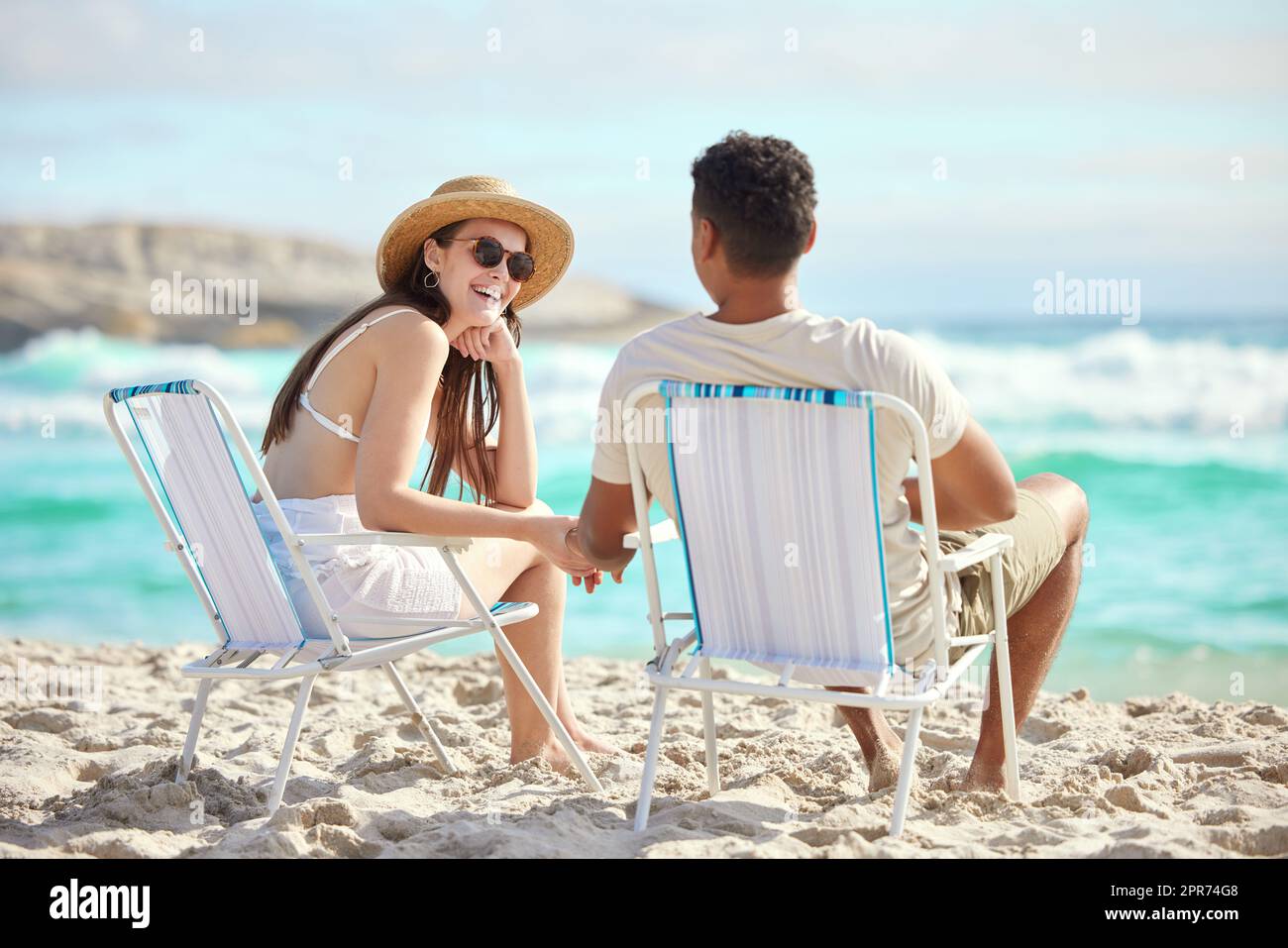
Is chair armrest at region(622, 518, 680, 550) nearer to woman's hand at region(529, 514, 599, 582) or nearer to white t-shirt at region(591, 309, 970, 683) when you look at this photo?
white t-shirt at region(591, 309, 970, 683)

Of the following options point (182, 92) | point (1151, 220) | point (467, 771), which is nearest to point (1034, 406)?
point (1151, 220)

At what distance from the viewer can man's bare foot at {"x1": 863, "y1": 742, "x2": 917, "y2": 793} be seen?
3020 mm

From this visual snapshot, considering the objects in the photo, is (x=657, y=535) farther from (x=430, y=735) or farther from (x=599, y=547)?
(x=430, y=735)

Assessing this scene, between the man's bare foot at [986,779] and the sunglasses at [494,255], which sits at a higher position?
the sunglasses at [494,255]

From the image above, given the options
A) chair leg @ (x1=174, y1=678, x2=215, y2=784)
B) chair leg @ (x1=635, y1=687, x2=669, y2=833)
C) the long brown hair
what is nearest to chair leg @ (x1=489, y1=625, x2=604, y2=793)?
chair leg @ (x1=635, y1=687, x2=669, y2=833)

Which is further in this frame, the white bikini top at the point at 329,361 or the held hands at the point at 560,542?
the white bikini top at the point at 329,361

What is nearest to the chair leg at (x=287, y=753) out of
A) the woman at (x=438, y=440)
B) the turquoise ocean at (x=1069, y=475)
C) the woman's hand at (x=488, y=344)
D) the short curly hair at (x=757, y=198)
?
the woman at (x=438, y=440)

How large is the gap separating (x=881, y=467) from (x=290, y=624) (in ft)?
4.56

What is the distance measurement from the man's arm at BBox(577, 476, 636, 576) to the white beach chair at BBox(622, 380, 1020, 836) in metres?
0.07

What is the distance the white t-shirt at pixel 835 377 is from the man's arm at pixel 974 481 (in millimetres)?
43

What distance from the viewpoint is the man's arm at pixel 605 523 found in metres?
2.61

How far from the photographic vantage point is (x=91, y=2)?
25422 millimetres

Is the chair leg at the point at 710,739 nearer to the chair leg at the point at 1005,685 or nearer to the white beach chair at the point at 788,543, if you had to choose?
the white beach chair at the point at 788,543

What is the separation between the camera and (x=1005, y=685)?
2.80 meters
